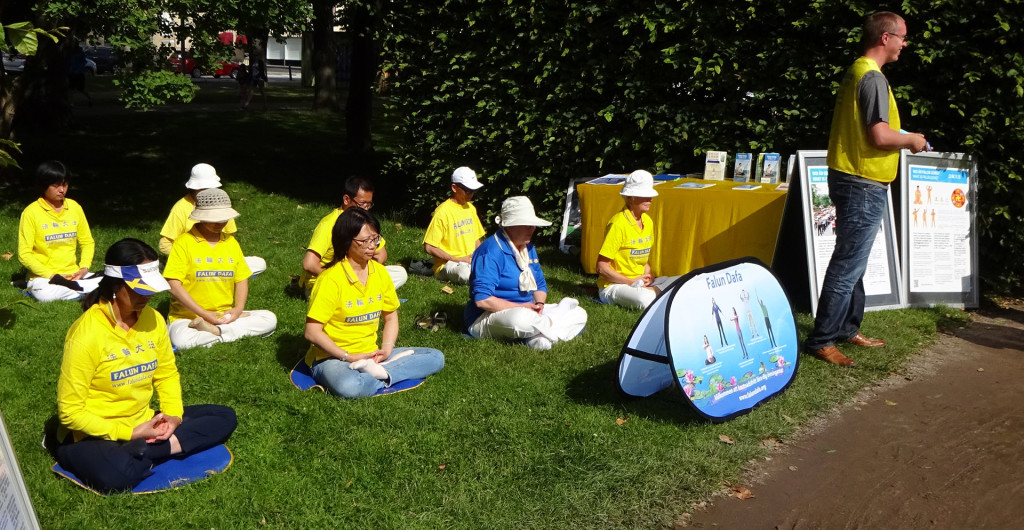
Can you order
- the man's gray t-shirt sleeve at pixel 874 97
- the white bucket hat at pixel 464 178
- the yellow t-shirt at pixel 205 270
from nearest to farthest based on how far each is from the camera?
the man's gray t-shirt sleeve at pixel 874 97, the yellow t-shirt at pixel 205 270, the white bucket hat at pixel 464 178

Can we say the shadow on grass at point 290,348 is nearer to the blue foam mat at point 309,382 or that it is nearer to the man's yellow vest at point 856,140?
the blue foam mat at point 309,382

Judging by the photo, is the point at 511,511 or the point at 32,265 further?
the point at 32,265

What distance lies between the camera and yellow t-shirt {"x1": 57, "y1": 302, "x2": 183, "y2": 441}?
4590mm

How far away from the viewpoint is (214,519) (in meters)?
4.49

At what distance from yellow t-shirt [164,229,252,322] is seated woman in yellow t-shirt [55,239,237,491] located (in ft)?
7.16

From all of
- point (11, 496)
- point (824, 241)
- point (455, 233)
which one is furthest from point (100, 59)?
point (11, 496)

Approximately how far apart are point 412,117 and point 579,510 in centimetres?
837

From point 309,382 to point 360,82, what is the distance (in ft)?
36.2

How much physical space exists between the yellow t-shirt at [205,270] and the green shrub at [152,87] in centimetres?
413

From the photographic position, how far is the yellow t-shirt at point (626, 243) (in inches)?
334

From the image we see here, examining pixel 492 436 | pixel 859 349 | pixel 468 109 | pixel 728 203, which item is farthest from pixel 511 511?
pixel 468 109

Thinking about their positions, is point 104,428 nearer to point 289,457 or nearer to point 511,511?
point 289,457

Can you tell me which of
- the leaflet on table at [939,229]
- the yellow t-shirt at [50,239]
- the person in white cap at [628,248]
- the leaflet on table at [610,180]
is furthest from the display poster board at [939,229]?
the yellow t-shirt at [50,239]

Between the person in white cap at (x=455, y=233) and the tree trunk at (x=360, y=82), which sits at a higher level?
the tree trunk at (x=360, y=82)
